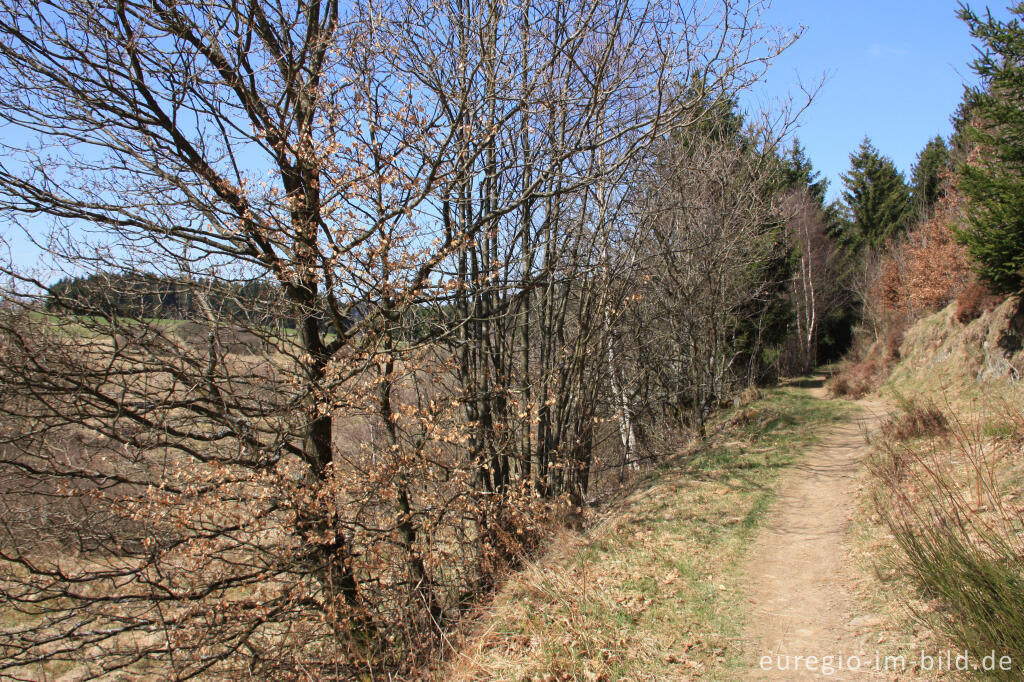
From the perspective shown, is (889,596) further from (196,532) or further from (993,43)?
(993,43)

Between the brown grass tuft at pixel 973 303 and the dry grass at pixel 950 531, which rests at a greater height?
the brown grass tuft at pixel 973 303

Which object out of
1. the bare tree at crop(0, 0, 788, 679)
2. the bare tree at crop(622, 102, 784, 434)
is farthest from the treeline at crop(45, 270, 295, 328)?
the bare tree at crop(622, 102, 784, 434)

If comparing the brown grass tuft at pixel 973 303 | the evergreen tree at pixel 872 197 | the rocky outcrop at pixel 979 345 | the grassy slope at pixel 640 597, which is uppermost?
the evergreen tree at pixel 872 197

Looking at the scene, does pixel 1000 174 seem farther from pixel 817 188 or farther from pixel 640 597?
pixel 817 188

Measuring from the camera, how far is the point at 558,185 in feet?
27.8

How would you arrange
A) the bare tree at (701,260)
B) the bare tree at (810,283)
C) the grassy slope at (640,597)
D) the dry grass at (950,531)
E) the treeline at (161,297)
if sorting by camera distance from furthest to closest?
the bare tree at (810,283) < the bare tree at (701,260) < the treeline at (161,297) < the grassy slope at (640,597) < the dry grass at (950,531)

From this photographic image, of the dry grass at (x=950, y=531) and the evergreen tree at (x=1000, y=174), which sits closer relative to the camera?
the dry grass at (x=950, y=531)

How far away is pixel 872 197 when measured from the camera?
131 ft

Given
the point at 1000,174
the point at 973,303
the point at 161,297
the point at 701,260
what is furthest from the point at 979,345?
the point at 161,297

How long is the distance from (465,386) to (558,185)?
3119 mm

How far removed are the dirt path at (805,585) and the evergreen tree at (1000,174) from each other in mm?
4942

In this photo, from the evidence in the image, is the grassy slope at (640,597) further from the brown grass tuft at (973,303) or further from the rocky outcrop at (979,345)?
the brown grass tuft at (973,303)

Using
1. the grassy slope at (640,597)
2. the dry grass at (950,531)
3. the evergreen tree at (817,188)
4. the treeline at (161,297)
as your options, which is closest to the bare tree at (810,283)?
the evergreen tree at (817,188)

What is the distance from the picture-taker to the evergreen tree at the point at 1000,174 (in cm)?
1002
